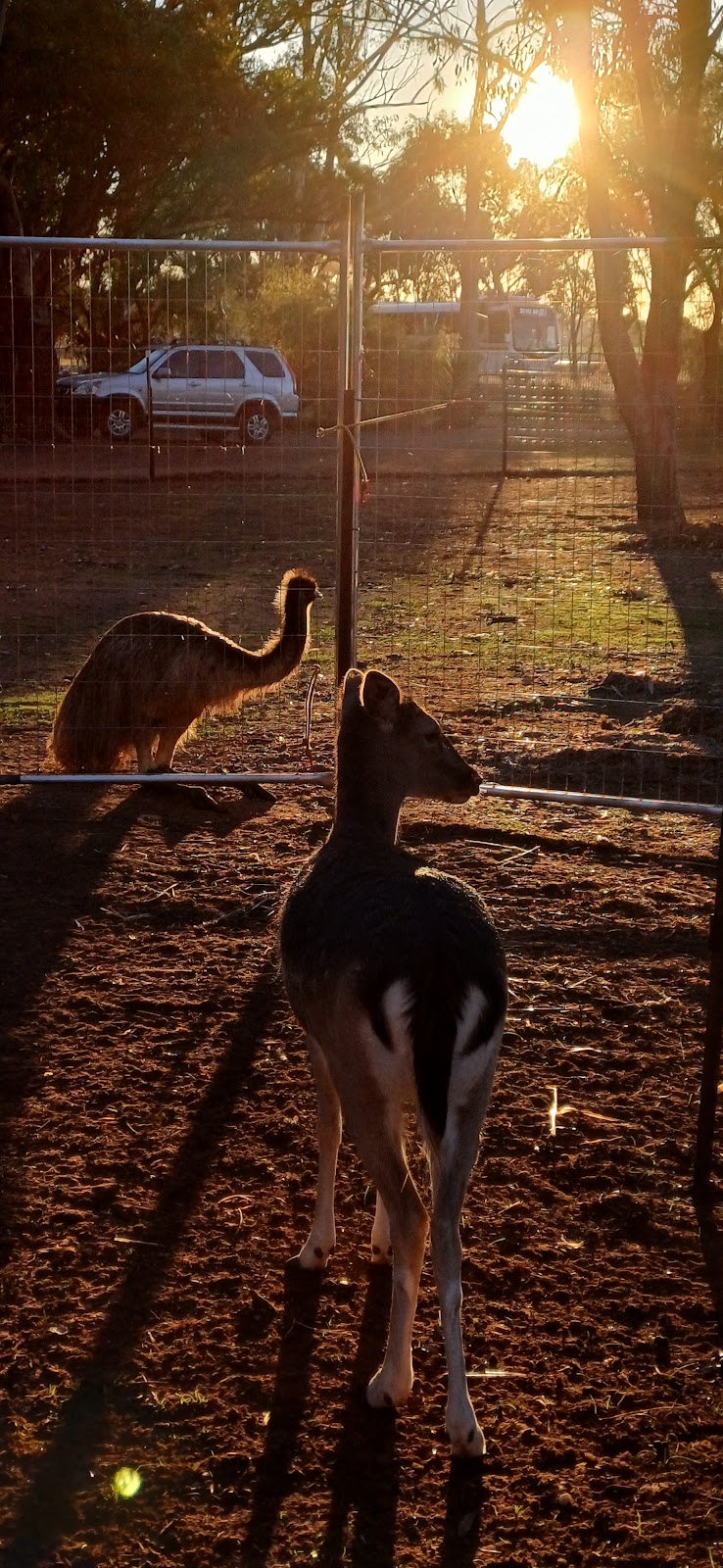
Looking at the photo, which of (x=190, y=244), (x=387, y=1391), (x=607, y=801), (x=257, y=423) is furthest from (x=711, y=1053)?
(x=257, y=423)

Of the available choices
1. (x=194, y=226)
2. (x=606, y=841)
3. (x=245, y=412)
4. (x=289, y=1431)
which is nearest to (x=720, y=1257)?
(x=289, y=1431)

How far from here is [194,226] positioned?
31.1 m

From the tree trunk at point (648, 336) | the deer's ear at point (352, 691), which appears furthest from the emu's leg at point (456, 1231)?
the tree trunk at point (648, 336)

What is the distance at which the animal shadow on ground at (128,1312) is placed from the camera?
302 cm

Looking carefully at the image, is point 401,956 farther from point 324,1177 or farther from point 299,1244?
point 299,1244

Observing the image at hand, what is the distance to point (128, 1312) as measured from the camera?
3.73 m

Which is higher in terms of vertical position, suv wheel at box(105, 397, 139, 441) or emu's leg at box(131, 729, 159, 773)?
suv wheel at box(105, 397, 139, 441)

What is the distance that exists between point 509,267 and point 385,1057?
19.1 ft

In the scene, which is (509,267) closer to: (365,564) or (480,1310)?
(480,1310)

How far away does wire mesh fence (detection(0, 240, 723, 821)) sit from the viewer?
8172mm

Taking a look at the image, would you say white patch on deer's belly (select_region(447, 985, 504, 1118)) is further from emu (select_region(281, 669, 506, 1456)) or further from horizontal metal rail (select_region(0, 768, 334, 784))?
horizontal metal rail (select_region(0, 768, 334, 784))

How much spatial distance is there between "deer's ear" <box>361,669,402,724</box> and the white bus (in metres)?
3.25

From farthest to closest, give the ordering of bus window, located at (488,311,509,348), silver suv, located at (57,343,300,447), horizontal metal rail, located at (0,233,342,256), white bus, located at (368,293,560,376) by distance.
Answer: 1. silver suv, located at (57,343,300,447)
2. white bus, located at (368,293,560,376)
3. bus window, located at (488,311,509,348)
4. horizontal metal rail, located at (0,233,342,256)

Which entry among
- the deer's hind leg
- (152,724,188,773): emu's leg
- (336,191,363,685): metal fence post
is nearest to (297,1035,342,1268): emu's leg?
the deer's hind leg
